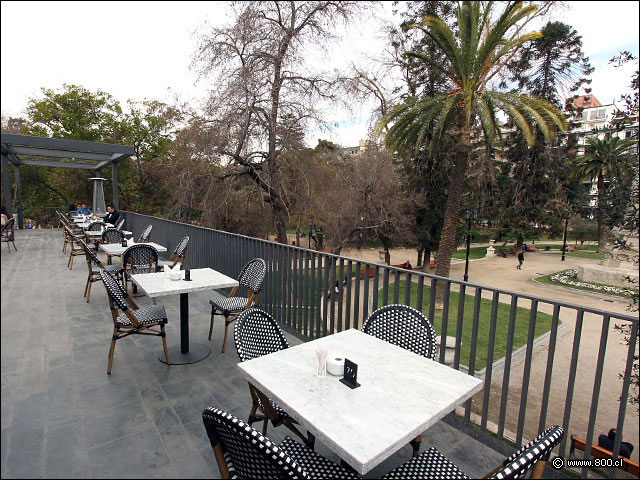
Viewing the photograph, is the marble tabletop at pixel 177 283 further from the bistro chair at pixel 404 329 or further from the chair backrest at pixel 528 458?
the chair backrest at pixel 528 458

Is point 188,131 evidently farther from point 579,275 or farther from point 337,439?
point 579,275

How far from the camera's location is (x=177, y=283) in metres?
3.79

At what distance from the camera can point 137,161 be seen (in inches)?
947

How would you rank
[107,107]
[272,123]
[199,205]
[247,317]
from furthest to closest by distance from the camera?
[107,107] < [199,205] < [272,123] < [247,317]

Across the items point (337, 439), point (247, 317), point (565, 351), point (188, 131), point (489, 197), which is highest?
point (188, 131)

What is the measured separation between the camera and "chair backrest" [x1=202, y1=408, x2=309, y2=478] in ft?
4.43

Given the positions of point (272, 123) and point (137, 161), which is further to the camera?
point (137, 161)

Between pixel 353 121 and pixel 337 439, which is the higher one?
pixel 353 121

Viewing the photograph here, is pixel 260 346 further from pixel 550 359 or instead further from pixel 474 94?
pixel 474 94

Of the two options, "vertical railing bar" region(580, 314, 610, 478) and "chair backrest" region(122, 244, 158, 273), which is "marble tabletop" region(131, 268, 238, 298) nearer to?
"chair backrest" region(122, 244, 158, 273)

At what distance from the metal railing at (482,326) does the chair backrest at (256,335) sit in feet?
2.94

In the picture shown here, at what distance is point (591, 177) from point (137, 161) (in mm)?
35364

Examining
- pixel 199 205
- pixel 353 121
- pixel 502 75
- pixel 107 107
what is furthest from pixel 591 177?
pixel 107 107

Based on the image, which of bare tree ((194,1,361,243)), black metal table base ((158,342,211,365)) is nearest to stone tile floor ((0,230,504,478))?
black metal table base ((158,342,211,365))
